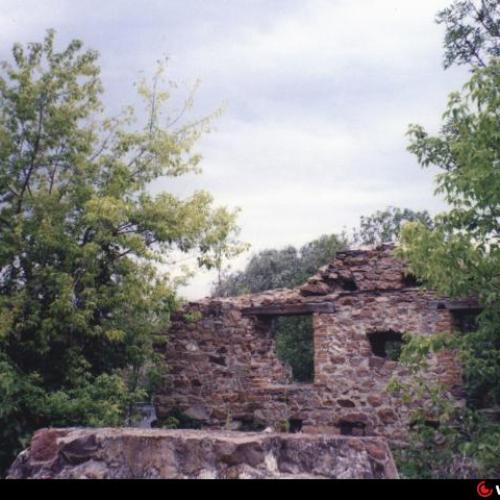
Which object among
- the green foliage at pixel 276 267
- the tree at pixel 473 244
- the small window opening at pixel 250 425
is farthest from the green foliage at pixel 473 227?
the green foliage at pixel 276 267

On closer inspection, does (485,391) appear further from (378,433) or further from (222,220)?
(222,220)

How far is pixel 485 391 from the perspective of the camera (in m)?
9.38

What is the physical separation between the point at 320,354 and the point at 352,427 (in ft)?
4.04

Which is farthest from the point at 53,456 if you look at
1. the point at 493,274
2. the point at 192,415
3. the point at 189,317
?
the point at 192,415

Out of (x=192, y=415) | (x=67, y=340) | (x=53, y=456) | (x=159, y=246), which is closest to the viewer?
(x=53, y=456)

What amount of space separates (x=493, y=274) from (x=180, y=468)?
4026 mm

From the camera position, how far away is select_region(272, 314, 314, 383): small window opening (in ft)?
57.2

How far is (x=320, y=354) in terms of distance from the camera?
1005 cm

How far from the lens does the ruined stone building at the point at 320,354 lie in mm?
9422

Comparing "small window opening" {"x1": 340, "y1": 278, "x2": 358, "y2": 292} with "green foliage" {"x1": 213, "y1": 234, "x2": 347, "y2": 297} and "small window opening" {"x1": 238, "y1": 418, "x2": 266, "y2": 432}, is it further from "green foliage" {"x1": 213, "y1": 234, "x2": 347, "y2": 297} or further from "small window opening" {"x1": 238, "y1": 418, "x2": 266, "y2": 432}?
"green foliage" {"x1": 213, "y1": 234, "x2": 347, "y2": 297}
